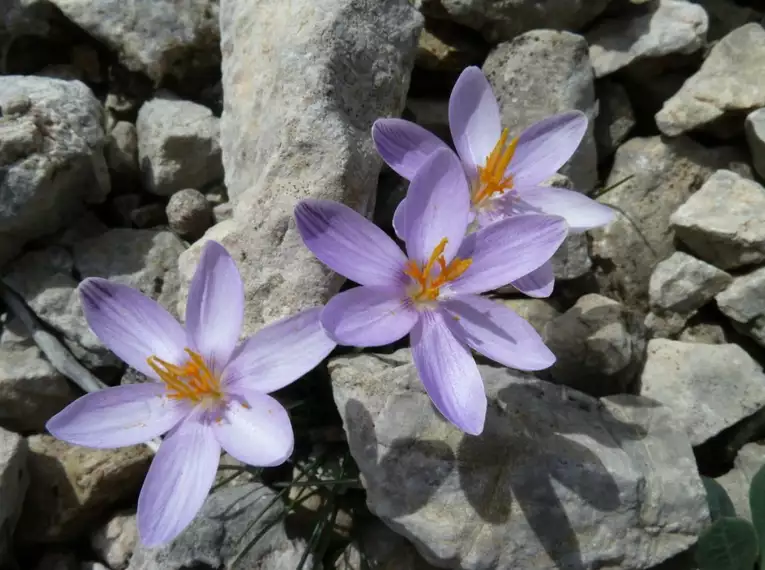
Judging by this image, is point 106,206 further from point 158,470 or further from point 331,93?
point 158,470

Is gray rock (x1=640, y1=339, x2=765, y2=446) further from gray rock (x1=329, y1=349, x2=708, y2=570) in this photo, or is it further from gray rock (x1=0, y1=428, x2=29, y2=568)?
gray rock (x1=0, y1=428, x2=29, y2=568)

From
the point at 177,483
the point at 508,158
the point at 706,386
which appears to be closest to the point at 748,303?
the point at 706,386

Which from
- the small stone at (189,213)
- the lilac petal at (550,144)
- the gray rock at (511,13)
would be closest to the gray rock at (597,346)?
the lilac petal at (550,144)

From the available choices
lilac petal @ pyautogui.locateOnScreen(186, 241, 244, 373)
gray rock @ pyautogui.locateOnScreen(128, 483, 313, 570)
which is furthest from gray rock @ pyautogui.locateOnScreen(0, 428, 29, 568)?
lilac petal @ pyautogui.locateOnScreen(186, 241, 244, 373)

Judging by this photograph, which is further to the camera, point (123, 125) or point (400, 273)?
point (123, 125)

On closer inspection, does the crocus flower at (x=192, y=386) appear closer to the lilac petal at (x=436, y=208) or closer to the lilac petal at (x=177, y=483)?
the lilac petal at (x=177, y=483)

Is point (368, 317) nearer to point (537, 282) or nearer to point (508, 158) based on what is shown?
point (537, 282)

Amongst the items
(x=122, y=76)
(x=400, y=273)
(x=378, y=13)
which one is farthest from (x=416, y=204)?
(x=122, y=76)
